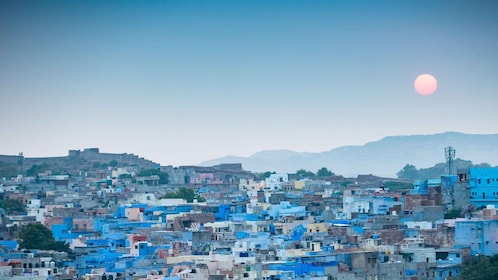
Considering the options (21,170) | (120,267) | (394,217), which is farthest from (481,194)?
(21,170)

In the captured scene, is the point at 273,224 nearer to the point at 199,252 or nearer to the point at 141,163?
the point at 199,252

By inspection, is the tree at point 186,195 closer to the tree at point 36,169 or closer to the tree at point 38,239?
the tree at point 38,239

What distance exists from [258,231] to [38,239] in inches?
271

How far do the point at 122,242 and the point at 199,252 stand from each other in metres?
4.79

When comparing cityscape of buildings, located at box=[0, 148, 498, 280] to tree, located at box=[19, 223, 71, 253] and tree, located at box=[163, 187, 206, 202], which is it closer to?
tree, located at box=[163, 187, 206, 202]

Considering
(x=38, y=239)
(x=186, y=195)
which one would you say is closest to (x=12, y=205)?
(x=186, y=195)

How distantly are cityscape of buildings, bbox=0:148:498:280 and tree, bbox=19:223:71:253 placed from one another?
31 cm

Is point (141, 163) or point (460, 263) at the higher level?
point (141, 163)

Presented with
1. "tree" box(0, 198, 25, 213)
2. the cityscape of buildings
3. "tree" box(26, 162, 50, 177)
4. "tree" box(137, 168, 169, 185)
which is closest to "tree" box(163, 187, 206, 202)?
the cityscape of buildings

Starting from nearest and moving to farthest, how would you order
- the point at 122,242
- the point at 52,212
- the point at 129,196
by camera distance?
the point at 122,242 → the point at 52,212 → the point at 129,196

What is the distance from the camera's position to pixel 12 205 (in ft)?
181

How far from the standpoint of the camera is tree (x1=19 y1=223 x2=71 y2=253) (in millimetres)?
39594

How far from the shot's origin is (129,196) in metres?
59.9

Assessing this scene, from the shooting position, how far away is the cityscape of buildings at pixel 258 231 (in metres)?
32.0
